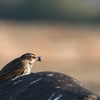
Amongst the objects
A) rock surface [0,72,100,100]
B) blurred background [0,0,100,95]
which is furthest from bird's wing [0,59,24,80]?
blurred background [0,0,100,95]

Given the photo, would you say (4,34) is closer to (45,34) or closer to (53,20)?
(45,34)

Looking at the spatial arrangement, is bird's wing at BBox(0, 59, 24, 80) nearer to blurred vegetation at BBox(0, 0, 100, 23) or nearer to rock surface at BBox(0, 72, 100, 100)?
rock surface at BBox(0, 72, 100, 100)

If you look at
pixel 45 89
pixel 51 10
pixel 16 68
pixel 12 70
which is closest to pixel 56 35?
pixel 51 10

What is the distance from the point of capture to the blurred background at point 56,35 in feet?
91.2

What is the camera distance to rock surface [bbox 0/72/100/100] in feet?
25.9

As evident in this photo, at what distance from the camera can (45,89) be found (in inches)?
319

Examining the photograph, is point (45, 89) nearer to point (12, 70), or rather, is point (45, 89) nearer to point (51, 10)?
point (12, 70)

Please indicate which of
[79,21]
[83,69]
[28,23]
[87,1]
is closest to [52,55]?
[83,69]

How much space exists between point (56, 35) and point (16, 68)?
979 inches

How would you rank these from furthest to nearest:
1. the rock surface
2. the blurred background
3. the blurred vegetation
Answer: the blurred vegetation
the blurred background
the rock surface

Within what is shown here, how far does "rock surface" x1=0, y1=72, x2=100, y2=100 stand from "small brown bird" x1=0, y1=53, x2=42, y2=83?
105 inches

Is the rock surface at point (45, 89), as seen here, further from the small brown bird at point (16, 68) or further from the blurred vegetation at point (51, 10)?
the blurred vegetation at point (51, 10)

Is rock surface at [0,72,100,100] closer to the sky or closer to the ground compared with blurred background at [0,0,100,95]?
closer to the sky

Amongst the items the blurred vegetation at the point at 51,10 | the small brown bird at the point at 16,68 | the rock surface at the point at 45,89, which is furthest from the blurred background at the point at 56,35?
the rock surface at the point at 45,89
